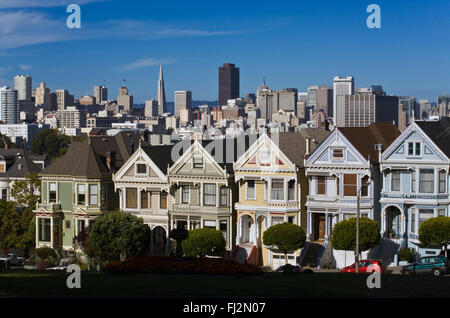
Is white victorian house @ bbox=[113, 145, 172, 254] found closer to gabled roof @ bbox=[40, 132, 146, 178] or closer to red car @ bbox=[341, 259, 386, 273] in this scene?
gabled roof @ bbox=[40, 132, 146, 178]

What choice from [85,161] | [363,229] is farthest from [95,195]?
[363,229]

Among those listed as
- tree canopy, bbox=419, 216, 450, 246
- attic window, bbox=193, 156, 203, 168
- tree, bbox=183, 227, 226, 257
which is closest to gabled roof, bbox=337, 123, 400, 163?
tree canopy, bbox=419, 216, 450, 246

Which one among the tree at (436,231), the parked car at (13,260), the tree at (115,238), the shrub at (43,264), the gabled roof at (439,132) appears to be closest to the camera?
the tree at (436,231)

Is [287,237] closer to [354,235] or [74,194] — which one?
[354,235]

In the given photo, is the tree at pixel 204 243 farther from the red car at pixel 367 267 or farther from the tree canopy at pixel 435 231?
the tree canopy at pixel 435 231

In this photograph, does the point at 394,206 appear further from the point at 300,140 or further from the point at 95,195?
the point at 95,195

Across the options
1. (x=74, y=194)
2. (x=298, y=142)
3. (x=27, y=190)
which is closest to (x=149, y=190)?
(x=74, y=194)

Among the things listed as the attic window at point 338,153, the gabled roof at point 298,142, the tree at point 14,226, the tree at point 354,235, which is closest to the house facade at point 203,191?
the gabled roof at point 298,142
